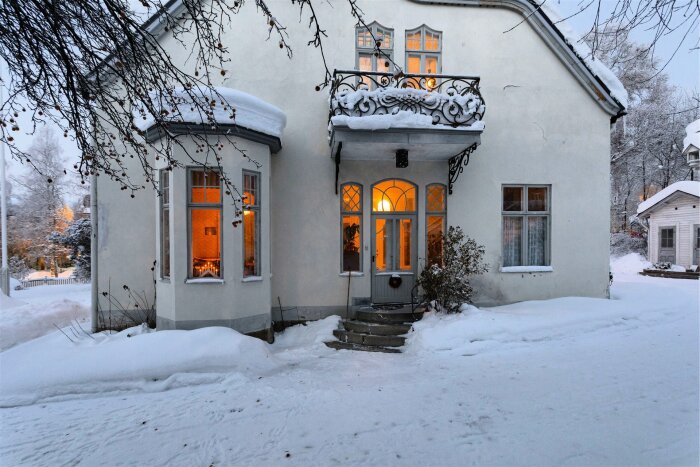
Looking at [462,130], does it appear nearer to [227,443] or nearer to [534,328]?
[534,328]

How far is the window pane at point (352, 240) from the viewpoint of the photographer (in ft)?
26.7

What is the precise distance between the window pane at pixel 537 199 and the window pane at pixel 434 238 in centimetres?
241

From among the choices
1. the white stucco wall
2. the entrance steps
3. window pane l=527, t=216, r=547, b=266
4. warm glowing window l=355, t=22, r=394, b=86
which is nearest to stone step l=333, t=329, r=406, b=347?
the entrance steps

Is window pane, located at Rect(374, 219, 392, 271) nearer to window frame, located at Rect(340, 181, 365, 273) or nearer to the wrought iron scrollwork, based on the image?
window frame, located at Rect(340, 181, 365, 273)

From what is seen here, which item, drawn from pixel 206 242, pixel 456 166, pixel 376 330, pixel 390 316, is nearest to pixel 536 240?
pixel 456 166

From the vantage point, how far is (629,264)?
70.1 feet

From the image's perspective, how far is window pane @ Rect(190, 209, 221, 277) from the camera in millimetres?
6500

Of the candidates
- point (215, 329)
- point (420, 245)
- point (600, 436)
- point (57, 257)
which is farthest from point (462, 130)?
point (57, 257)

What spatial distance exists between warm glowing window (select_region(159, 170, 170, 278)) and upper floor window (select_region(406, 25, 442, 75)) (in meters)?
6.11

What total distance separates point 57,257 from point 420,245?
2923 centimetres

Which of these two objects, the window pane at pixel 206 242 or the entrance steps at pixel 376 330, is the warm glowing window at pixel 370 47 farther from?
the entrance steps at pixel 376 330

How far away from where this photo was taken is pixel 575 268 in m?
8.62

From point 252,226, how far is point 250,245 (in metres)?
0.39

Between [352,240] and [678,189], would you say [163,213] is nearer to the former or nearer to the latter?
[352,240]
